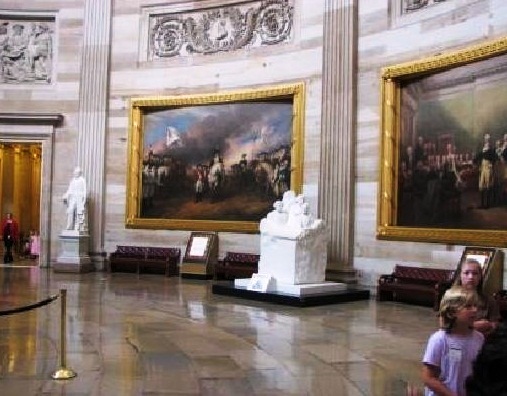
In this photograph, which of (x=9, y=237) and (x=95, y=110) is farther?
(x=9, y=237)

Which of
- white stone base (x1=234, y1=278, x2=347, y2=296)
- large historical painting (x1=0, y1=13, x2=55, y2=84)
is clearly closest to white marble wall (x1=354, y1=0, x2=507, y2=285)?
white stone base (x1=234, y1=278, x2=347, y2=296)

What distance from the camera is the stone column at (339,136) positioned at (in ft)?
49.5

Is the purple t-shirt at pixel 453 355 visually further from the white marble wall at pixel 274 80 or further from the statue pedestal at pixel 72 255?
the statue pedestal at pixel 72 255

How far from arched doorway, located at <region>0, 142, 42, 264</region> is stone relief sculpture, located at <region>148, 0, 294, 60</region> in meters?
10.7

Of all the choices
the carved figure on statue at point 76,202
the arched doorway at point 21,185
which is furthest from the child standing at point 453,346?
the arched doorway at point 21,185

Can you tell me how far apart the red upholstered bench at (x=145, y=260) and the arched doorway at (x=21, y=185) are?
34.0ft

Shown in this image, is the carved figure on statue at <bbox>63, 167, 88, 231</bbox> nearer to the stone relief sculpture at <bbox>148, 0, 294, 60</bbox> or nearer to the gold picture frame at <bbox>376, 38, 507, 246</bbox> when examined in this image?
the stone relief sculpture at <bbox>148, 0, 294, 60</bbox>

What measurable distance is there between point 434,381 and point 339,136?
1220 centimetres

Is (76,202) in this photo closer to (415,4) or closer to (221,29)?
(221,29)

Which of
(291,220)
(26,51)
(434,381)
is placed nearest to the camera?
(434,381)

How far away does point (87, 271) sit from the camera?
1847cm

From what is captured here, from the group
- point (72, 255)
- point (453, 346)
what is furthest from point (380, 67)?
point (453, 346)

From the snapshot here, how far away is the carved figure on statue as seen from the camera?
60.5ft

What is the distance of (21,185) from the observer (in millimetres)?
28688
